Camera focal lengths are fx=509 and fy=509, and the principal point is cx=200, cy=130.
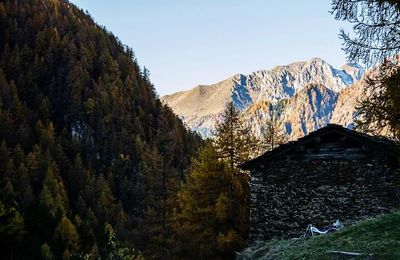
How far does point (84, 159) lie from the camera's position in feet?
459

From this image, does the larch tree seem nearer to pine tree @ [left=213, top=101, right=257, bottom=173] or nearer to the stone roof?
the stone roof

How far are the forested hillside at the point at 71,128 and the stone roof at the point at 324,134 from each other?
52.7 m

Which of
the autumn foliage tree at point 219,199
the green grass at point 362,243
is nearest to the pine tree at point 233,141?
the autumn foliage tree at point 219,199

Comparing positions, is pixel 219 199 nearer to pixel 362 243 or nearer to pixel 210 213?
pixel 210 213

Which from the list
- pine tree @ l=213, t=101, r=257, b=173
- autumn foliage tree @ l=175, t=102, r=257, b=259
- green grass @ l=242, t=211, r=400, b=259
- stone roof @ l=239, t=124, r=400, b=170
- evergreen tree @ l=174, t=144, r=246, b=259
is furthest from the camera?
pine tree @ l=213, t=101, r=257, b=173

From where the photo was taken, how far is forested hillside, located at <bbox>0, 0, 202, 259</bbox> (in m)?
91.9

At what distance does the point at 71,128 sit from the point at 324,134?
136299mm

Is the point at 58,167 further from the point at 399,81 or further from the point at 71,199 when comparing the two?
the point at 399,81

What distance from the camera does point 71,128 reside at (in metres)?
151

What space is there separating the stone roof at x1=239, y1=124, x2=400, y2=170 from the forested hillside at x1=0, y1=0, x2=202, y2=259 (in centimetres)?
5275

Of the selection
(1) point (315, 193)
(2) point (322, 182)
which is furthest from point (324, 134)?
(1) point (315, 193)

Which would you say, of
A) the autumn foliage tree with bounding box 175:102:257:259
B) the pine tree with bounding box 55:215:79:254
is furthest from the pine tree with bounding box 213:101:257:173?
the pine tree with bounding box 55:215:79:254

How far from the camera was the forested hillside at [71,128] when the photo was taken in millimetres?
91875

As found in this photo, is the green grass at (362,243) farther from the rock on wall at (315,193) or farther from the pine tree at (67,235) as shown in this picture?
the pine tree at (67,235)
